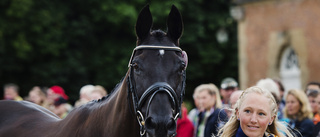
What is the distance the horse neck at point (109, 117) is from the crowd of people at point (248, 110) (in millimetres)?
822

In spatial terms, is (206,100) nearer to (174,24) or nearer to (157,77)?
(174,24)

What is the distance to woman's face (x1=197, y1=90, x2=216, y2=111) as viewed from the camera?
826cm

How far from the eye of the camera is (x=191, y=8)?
26.3 metres

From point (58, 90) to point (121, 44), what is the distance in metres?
14.3

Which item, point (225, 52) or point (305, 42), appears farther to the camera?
point (225, 52)

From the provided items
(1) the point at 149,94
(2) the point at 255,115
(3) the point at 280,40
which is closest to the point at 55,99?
(1) the point at 149,94

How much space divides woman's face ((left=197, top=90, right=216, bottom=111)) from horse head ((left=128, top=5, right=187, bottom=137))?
384cm

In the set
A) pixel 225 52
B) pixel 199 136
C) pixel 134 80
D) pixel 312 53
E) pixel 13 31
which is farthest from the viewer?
pixel 225 52

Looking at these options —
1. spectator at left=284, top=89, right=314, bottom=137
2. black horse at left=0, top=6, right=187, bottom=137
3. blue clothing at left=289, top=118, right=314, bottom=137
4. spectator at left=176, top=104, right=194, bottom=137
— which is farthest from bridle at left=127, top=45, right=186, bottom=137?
spectator at left=176, top=104, right=194, bottom=137

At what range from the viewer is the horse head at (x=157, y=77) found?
3.91 m

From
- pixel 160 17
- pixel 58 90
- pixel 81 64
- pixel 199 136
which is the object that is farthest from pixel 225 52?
pixel 199 136

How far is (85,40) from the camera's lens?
25.8 metres

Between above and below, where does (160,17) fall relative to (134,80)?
above

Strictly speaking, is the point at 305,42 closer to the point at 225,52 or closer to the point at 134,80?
the point at 225,52
